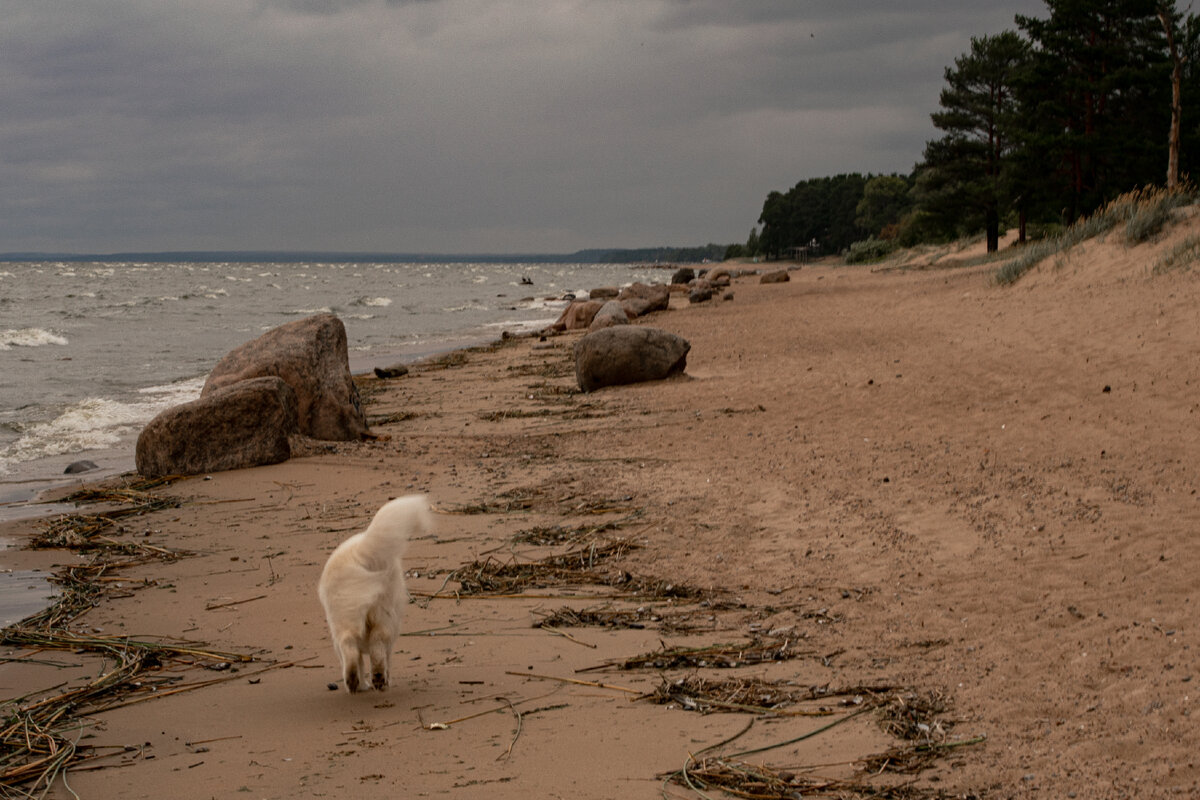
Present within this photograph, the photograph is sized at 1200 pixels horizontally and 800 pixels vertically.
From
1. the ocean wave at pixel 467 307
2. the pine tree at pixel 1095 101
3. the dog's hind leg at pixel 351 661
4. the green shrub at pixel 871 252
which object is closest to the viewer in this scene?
the dog's hind leg at pixel 351 661

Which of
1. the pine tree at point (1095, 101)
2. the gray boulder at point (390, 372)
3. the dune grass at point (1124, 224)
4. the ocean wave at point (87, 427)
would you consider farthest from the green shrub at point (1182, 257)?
the pine tree at point (1095, 101)

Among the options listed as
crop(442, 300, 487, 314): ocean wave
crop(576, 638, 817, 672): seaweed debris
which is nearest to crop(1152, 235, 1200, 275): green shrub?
crop(576, 638, 817, 672): seaweed debris

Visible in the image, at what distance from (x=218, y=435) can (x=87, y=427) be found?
5693 millimetres

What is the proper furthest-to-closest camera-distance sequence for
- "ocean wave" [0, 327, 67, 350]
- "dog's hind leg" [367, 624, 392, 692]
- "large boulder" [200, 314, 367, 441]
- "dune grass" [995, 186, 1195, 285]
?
"ocean wave" [0, 327, 67, 350] → "dune grass" [995, 186, 1195, 285] → "large boulder" [200, 314, 367, 441] → "dog's hind leg" [367, 624, 392, 692]

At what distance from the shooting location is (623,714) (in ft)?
13.4

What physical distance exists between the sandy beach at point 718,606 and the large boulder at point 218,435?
38 centimetres

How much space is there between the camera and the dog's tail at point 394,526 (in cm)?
434

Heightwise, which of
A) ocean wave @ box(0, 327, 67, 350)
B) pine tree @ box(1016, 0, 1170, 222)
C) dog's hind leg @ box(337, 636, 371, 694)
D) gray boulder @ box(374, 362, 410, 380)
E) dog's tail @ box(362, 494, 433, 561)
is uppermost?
pine tree @ box(1016, 0, 1170, 222)

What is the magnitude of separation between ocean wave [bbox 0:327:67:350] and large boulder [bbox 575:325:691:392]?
2102 centimetres

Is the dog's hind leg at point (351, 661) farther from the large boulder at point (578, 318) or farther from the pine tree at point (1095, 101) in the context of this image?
the pine tree at point (1095, 101)

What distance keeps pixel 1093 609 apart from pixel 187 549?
19.7 ft

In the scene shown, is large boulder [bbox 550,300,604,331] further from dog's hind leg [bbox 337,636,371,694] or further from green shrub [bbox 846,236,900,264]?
green shrub [bbox 846,236,900,264]

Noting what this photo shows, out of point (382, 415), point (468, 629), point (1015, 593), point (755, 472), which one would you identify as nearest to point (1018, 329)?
point (755, 472)

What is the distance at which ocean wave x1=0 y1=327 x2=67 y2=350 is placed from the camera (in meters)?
28.6
